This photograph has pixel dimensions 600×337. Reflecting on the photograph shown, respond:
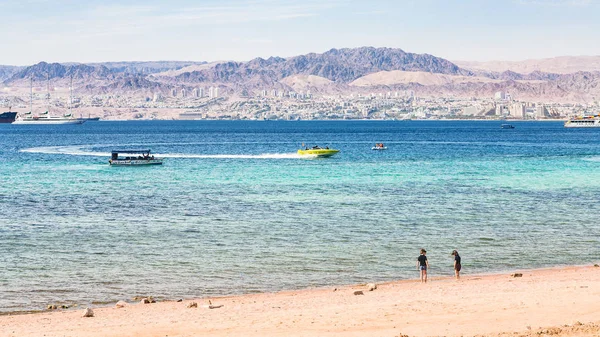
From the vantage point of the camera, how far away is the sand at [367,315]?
22.0 m

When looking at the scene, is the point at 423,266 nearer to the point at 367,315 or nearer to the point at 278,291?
the point at 278,291

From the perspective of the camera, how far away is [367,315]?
78.2 ft

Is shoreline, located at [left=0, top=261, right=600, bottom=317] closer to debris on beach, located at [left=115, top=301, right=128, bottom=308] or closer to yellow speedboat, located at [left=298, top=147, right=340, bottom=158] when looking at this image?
debris on beach, located at [left=115, top=301, right=128, bottom=308]

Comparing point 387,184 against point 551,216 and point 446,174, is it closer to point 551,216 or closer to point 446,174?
point 446,174

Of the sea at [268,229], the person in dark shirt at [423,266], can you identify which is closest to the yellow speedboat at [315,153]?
the sea at [268,229]

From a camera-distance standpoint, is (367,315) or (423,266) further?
(423,266)

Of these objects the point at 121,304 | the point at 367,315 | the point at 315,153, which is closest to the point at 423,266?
the point at 367,315

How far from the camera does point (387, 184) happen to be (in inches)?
2869

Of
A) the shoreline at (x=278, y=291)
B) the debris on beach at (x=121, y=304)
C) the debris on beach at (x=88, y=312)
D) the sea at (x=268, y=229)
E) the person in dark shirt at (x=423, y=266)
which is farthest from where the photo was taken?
the sea at (x=268, y=229)

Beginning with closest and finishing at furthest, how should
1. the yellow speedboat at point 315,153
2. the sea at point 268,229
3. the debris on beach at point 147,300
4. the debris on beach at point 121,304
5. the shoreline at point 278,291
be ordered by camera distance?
the debris on beach at point 121,304
the shoreline at point 278,291
the debris on beach at point 147,300
the sea at point 268,229
the yellow speedboat at point 315,153

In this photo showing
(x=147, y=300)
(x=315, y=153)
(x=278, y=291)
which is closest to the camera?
(x=147, y=300)

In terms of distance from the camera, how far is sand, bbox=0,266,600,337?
22.0 meters

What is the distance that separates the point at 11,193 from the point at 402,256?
4017 centimetres

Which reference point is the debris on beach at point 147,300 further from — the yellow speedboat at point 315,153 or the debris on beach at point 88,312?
the yellow speedboat at point 315,153
